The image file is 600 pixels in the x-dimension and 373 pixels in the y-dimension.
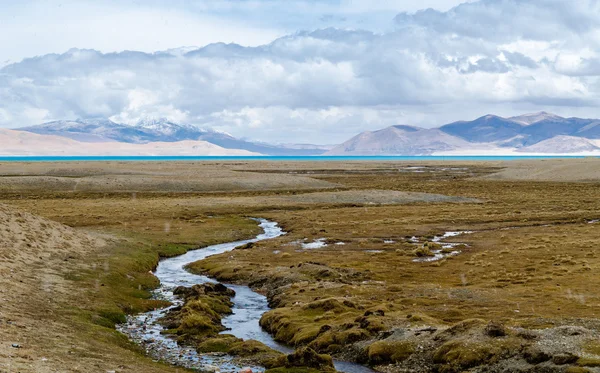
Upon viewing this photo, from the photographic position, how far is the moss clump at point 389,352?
2712 centimetres

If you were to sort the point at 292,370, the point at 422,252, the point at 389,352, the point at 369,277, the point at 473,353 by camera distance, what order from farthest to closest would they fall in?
the point at 422,252 < the point at 369,277 < the point at 389,352 < the point at 473,353 < the point at 292,370

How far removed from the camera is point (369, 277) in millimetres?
46719

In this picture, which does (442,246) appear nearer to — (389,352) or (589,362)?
(389,352)

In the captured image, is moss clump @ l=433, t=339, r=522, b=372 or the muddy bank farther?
moss clump @ l=433, t=339, r=522, b=372

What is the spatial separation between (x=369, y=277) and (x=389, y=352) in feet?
63.1

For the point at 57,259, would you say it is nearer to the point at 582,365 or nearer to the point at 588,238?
the point at 582,365

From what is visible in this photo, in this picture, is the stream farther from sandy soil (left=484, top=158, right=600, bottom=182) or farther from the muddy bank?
sandy soil (left=484, top=158, right=600, bottom=182)

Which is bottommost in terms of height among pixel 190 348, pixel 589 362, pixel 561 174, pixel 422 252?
pixel 190 348

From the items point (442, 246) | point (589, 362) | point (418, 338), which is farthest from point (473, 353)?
point (442, 246)

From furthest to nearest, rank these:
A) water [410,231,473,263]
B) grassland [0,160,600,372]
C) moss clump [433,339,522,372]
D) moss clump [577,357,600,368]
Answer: water [410,231,473,263] → grassland [0,160,600,372] → moss clump [433,339,522,372] → moss clump [577,357,600,368]

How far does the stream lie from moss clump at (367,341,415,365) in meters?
0.72

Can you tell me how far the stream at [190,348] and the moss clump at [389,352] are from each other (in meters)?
0.72

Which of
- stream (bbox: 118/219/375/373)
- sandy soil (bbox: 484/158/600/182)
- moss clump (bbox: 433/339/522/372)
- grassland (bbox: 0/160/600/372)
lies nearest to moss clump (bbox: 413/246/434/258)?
grassland (bbox: 0/160/600/372)

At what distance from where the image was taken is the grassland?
86.2ft
